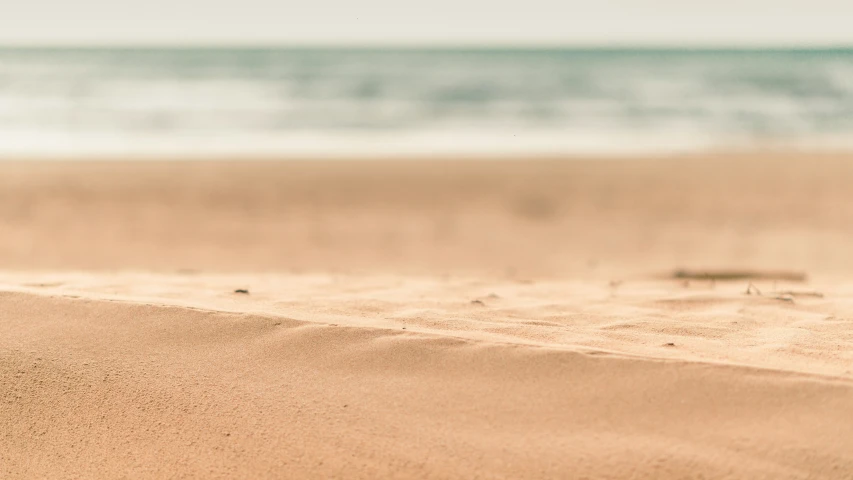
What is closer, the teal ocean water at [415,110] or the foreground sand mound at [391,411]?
the foreground sand mound at [391,411]

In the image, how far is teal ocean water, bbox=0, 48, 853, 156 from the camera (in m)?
12.7

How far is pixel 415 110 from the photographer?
57.8ft

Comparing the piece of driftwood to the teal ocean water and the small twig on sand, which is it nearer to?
the small twig on sand

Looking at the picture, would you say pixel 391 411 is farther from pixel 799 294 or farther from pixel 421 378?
pixel 799 294

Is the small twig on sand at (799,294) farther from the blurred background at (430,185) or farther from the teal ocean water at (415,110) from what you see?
the teal ocean water at (415,110)

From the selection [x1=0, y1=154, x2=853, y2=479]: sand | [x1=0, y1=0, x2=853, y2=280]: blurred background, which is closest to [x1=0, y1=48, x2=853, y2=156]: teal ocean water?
[x1=0, y1=0, x2=853, y2=280]: blurred background

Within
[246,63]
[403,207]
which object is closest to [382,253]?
[403,207]

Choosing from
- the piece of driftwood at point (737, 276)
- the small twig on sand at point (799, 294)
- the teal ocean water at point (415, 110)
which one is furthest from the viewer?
the teal ocean water at point (415, 110)

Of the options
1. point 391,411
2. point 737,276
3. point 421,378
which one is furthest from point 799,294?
point 391,411

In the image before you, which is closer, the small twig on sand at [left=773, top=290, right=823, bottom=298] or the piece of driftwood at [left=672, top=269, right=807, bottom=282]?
the small twig on sand at [left=773, top=290, right=823, bottom=298]

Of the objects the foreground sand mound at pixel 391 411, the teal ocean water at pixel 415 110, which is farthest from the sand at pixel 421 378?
the teal ocean water at pixel 415 110

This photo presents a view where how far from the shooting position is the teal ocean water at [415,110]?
12711 millimetres

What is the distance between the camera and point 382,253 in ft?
21.7

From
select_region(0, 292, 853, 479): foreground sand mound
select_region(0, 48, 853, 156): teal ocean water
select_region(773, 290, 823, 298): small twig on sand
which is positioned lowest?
select_region(0, 292, 853, 479): foreground sand mound
